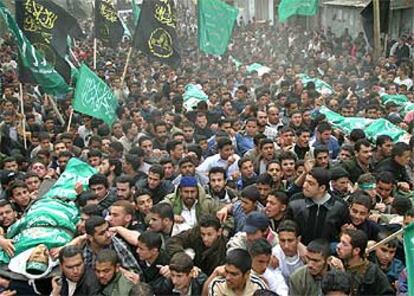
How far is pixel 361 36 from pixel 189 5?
19557mm

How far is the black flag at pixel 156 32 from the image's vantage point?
10250mm

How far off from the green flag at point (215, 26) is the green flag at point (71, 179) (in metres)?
5.75

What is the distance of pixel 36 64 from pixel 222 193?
3.87m

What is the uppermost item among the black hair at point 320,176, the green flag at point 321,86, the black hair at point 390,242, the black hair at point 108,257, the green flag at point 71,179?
the black hair at point 320,176

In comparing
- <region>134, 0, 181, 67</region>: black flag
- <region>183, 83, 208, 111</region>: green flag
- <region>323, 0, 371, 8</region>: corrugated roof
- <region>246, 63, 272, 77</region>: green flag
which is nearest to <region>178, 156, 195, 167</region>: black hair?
<region>134, 0, 181, 67</region>: black flag

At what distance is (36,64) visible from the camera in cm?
898

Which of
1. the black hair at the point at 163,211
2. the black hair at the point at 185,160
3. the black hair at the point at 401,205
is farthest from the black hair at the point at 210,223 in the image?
the black hair at the point at 185,160

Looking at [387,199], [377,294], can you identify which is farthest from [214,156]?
[377,294]

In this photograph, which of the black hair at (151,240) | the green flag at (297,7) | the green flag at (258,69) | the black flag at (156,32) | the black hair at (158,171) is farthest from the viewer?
the green flag at (297,7)

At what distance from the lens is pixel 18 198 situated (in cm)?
639

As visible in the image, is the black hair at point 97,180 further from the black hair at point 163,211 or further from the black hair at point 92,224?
the black hair at point 92,224

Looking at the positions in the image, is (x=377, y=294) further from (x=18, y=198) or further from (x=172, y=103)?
(x=172, y=103)

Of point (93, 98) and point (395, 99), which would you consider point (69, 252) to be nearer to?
point (93, 98)

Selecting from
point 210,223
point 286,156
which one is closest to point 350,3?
point 286,156
